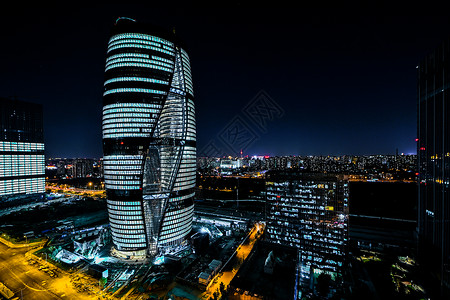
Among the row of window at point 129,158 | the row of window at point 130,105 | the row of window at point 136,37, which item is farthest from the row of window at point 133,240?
the row of window at point 136,37

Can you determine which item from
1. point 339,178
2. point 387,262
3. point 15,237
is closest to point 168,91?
point 339,178

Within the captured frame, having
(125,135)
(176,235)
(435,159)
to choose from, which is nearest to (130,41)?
(125,135)

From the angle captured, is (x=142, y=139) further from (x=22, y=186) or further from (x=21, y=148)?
(x=22, y=186)

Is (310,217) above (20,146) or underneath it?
underneath

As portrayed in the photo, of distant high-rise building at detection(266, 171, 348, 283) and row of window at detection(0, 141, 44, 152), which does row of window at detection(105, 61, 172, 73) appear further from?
row of window at detection(0, 141, 44, 152)

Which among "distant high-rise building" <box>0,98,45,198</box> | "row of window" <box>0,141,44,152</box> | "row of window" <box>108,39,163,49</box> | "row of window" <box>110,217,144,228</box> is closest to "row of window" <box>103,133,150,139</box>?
"row of window" <box>110,217,144,228</box>

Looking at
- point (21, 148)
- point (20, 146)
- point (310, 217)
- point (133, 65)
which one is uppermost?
point (133, 65)
